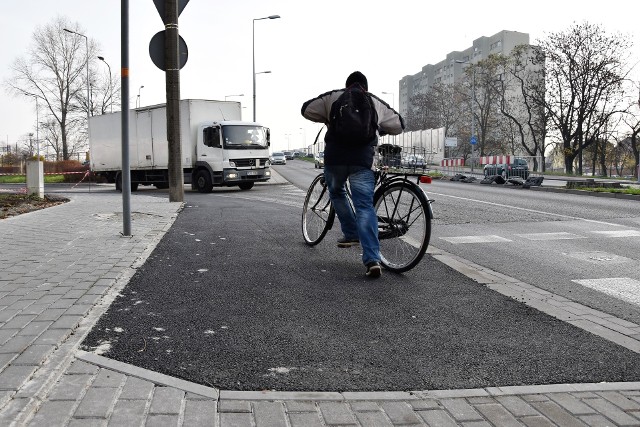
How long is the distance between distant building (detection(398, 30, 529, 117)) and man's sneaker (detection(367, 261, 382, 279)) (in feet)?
309

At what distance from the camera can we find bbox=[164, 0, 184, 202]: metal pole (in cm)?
1337

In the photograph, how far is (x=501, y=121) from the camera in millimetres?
65062

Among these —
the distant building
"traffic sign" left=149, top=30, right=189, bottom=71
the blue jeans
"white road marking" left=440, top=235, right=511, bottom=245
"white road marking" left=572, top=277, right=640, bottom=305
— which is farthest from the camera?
the distant building

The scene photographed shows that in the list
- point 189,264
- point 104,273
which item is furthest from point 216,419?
point 189,264

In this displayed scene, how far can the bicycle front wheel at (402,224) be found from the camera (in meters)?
5.89

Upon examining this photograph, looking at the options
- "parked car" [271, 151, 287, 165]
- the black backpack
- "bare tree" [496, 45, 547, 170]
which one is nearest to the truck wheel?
the black backpack

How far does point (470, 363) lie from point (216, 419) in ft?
4.96

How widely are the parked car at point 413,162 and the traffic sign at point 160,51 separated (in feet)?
22.2

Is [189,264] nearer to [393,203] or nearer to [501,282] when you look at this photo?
[393,203]

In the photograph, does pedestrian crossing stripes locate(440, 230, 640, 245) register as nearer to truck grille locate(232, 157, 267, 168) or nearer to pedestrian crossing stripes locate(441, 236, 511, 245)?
pedestrian crossing stripes locate(441, 236, 511, 245)

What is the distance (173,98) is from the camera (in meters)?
14.6

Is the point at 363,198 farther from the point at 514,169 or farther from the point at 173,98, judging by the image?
the point at 514,169

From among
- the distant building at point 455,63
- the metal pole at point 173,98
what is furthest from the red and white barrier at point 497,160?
the distant building at point 455,63

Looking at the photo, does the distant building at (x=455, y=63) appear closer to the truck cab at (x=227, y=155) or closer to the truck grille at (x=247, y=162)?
the truck grille at (x=247, y=162)
